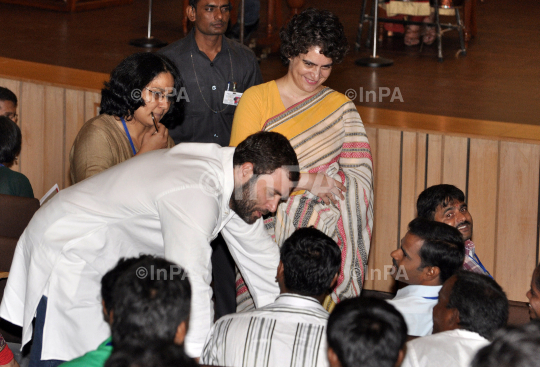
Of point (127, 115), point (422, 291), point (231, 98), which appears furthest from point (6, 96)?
point (422, 291)

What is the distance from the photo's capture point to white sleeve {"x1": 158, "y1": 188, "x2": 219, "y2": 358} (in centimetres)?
185

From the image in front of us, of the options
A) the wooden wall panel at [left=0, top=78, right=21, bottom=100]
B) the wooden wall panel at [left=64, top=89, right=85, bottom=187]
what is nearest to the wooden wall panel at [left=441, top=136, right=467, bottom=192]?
the wooden wall panel at [left=64, top=89, right=85, bottom=187]

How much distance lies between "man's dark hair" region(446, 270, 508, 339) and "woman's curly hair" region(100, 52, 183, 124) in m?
1.34

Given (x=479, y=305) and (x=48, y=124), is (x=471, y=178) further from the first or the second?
(x=48, y=124)

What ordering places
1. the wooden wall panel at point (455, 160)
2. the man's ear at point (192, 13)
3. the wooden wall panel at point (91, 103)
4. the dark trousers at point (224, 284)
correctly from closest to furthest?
Result: the dark trousers at point (224, 284) < the man's ear at point (192, 13) < the wooden wall panel at point (455, 160) < the wooden wall panel at point (91, 103)

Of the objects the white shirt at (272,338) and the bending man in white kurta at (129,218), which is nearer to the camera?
the white shirt at (272,338)

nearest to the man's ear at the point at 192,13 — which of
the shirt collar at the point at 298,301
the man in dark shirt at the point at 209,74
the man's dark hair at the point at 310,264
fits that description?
the man in dark shirt at the point at 209,74

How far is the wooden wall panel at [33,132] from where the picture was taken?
4.11 meters

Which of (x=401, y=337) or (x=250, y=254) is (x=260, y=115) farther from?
(x=401, y=337)

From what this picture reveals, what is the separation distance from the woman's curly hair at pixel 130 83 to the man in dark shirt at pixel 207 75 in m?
0.70

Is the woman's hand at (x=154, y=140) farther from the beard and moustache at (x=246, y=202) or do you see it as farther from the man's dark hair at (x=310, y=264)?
the man's dark hair at (x=310, y=264)

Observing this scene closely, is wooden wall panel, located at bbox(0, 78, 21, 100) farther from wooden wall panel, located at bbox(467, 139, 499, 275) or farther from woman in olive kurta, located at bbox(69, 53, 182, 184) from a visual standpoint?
wooden wall panel, located at bbox(467, 139, 499, 275)

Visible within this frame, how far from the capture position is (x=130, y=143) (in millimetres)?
2635

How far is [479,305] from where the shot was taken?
1.90m
